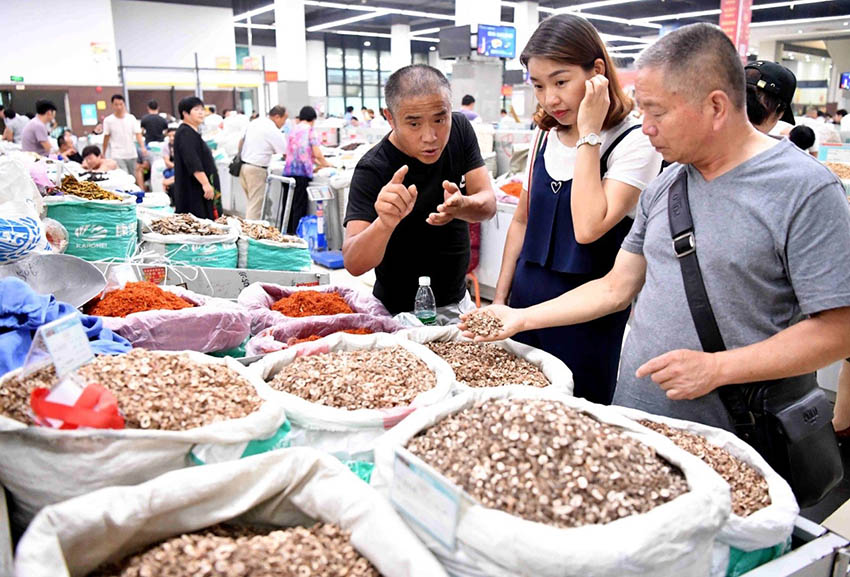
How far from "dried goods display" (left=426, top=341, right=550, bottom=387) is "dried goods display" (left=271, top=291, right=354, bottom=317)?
0.62 metres

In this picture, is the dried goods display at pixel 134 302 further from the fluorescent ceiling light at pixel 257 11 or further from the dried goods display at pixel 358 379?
the fluorescent ceiling light at pixel 257 11

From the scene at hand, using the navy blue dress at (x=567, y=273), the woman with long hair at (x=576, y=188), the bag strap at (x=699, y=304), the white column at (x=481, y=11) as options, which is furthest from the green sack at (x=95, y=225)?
the white column at (x=481, y=11)

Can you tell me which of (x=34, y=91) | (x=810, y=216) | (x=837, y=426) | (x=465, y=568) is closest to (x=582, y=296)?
(x=810, y=216)

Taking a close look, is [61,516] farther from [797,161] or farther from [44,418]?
[797,161]

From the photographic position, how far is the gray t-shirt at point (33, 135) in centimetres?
895

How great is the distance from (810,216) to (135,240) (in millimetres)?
3270

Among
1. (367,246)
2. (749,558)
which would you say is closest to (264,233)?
(367,246)

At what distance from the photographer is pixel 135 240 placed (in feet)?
11.6

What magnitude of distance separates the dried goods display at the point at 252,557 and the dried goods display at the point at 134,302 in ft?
4.32

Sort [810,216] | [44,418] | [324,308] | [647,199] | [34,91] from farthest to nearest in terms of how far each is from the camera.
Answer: [34,91]
[324,308]
[647,199]
[810,216]
[44,418]

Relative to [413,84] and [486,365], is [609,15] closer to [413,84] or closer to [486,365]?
[413,84]

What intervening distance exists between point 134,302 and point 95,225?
138cm

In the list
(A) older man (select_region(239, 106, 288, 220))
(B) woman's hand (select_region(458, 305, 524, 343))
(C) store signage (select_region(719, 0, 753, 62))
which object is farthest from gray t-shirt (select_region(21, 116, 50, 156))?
(C) store signage (select_region(719, 0, 753, 62))

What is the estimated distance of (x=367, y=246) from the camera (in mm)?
2066
